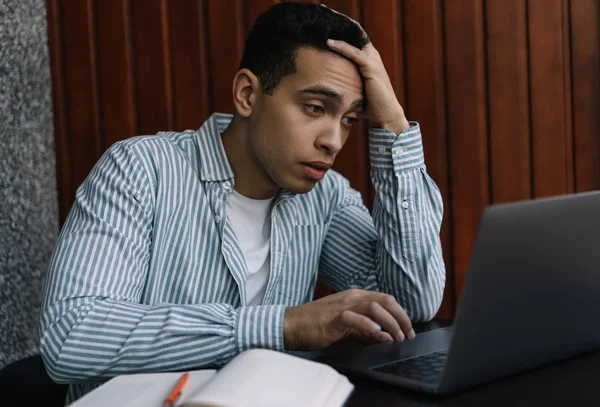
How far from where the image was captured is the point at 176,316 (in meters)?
1.06

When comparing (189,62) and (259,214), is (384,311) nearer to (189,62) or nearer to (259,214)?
(259,214)

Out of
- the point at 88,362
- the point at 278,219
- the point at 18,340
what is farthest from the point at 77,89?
the point at 88,362

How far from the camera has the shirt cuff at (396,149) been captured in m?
1.48

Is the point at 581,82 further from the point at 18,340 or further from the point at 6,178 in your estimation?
the point at 18,340

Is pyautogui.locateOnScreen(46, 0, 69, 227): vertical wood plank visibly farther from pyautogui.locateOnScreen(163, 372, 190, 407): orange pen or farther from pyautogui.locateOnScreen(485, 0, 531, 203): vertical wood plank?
Answer: pyautogui.locateOnScreen(163, 372, 190, 407): orange pen

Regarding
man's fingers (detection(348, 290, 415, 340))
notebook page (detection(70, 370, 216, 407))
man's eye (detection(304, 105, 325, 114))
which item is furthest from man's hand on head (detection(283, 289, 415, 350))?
man's eye (detection(304, 105, 325, 114))

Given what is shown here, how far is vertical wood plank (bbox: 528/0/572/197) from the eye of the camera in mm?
1764

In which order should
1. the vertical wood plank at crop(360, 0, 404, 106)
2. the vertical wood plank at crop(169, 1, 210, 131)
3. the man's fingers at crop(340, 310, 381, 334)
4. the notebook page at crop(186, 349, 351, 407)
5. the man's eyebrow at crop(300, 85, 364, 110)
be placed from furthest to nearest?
the vertical wood plank at crop(169, 1, 210, 131)
the vertical wood plank at crop(360, 0, 404, 106)
the man's eyebrow at crop(300, 85, 364, 110)
the man's fingers at crop(340, 310, 381, 334)
the notebook page at crop(186, 349, 351, 407)

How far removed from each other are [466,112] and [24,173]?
47.5 inches

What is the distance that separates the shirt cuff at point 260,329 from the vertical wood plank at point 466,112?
93cm

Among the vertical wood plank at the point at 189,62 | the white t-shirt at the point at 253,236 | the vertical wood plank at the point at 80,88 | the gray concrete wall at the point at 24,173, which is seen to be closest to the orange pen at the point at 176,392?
the white t-shirt at the point at 253,236

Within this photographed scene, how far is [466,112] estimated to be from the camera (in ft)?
5.98

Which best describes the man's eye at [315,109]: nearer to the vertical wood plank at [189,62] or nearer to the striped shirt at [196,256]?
the striped shirt at [196,256]

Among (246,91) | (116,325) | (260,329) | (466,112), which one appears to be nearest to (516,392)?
(260,329)
